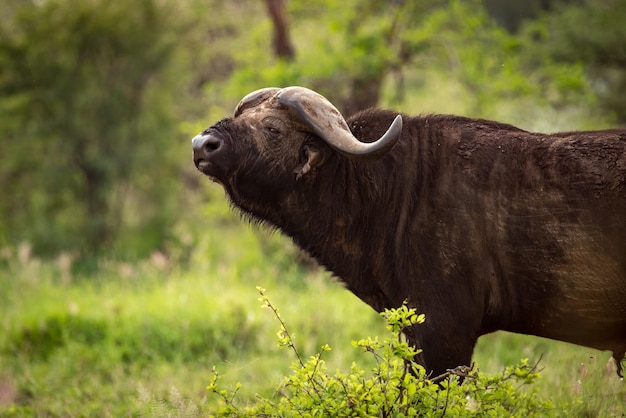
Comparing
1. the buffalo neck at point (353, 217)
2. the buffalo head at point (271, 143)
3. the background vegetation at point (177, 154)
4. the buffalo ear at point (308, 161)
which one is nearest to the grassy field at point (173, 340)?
the background vegetation at point (177, 154)

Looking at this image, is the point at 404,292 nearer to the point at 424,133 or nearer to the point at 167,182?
the point at 424,133

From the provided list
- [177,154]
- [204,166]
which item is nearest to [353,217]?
[204,166]

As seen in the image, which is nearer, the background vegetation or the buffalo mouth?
the buffalo mouth

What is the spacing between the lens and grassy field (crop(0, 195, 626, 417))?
726 cm

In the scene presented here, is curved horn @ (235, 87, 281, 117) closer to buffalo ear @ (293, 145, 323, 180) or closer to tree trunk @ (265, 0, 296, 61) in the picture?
buffalo ear @ (293, 145, 323, 180)

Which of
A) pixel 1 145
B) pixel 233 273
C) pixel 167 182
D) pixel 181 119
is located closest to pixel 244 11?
pixel 181 119

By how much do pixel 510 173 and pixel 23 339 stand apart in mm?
7084

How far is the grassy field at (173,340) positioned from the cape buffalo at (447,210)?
3.05ft

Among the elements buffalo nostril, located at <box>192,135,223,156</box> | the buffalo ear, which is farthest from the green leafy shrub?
buffalo nostril, located at <box>192,135,223,156</box>

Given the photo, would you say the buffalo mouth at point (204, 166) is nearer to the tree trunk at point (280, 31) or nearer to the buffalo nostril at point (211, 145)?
the buffalo nostril at point (211, 145)

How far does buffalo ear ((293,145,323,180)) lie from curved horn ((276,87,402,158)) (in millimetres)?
220

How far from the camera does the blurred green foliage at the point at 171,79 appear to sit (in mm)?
13344

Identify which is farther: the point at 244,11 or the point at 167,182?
the point at 244,11

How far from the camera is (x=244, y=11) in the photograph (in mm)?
19766
